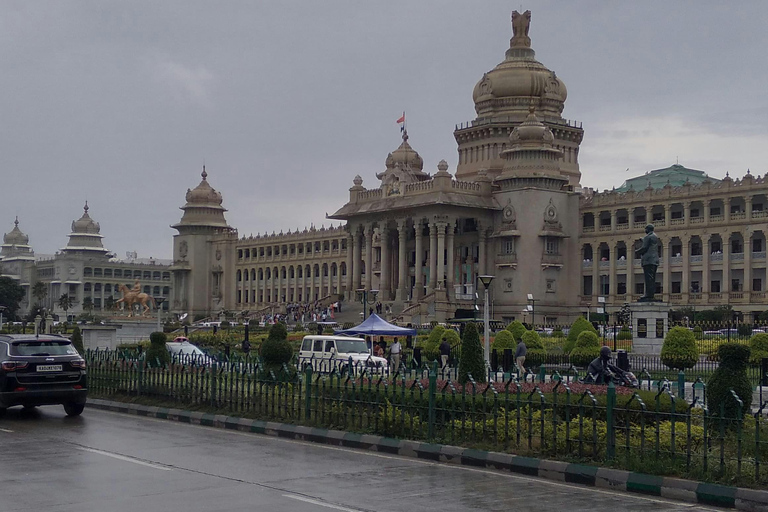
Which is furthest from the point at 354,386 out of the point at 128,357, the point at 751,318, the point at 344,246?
the point at 344,246

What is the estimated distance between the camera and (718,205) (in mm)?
70188

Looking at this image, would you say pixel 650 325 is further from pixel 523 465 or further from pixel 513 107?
pixel 513 107

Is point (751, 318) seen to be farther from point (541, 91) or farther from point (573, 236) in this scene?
point (541, 91)

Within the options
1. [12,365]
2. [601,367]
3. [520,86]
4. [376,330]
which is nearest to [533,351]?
[376,330]

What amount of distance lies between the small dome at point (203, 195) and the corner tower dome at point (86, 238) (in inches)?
1768

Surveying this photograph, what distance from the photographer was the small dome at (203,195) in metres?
109

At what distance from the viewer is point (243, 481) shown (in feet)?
42.5

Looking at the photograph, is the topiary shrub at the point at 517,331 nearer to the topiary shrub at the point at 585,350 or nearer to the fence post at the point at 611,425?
the topiary shrub at the point at 585,350

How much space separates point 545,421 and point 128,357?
1329 centimetres

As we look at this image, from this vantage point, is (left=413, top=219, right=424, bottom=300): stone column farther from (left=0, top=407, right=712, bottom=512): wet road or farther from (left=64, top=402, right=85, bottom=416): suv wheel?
(left=0, top=407, right=712, bottom=512): wet road

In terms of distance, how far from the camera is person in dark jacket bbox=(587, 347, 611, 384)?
68.3ft

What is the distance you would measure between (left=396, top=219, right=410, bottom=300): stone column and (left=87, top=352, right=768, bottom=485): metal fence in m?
56.4

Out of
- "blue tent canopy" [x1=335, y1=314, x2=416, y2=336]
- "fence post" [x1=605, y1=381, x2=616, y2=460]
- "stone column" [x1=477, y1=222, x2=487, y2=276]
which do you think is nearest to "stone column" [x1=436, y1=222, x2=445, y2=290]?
"stone column" [x1=477, y1=222, x2=487, y2=276]

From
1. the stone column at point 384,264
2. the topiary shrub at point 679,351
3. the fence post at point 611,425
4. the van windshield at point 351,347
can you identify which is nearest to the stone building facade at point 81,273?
the stone column at point 384,264
